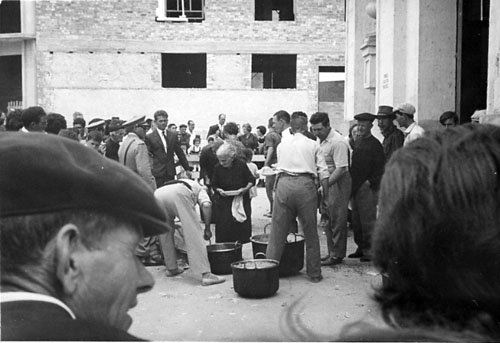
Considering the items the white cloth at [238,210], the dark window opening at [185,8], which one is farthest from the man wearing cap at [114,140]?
the dark window opening at [185,8]

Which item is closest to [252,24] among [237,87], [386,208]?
→ [237,87]

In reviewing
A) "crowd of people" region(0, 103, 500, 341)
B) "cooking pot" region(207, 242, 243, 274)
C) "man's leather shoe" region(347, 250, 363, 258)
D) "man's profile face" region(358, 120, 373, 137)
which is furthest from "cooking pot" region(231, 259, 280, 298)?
"crowd of people" region(0, 103, 500, 341)

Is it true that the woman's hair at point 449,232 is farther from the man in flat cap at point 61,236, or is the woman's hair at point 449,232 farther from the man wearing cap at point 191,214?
the man wearing cap at point 191,214

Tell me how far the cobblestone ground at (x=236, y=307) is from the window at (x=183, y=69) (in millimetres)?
17790

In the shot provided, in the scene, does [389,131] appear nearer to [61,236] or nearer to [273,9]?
[61,236]

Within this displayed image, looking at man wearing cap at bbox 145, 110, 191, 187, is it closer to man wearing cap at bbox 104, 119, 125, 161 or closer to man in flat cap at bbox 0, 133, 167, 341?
man wearing cap at bbox 104, 119, 125, 161

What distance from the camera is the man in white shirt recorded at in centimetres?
627

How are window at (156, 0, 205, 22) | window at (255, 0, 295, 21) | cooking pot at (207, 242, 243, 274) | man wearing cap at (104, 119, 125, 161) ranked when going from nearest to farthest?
cooking pot at (207, 242, 243, 274) < man wearing cap at (104, 119, 125, 161) < window at (156, 0, 205, 22) < window at (255, 0, 295, 21)

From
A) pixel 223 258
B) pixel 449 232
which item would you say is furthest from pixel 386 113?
pixel 449 232

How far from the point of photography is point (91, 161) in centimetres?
108

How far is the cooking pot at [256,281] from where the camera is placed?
230 inches

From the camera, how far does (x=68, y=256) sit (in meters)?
1.04

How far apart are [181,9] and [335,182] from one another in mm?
17072

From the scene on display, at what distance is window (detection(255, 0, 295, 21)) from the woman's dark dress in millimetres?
18566
